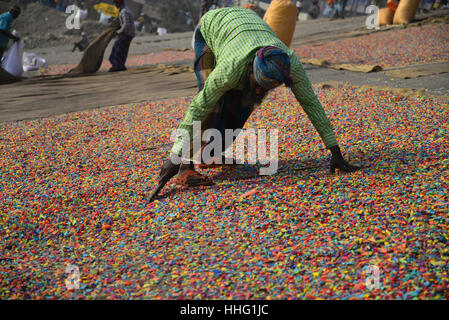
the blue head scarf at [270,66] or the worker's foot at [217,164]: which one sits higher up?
the blue head scarf at [270,66]

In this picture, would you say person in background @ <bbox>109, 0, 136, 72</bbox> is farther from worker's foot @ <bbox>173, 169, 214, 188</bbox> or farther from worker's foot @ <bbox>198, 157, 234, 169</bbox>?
worker's foot @ <bbox>173, 169, 214, 188</bbox>

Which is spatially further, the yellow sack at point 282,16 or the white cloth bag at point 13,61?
the white cloth bag at point 13,61

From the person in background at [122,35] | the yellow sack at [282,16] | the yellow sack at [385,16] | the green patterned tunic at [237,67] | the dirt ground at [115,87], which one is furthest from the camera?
the yellow sack at [385,16]

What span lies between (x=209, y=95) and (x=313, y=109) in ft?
2.18

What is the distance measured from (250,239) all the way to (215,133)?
3.25ft

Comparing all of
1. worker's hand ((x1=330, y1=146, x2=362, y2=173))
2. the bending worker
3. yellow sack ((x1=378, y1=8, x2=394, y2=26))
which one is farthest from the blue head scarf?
yellow sack ((x1=378, y1=8, x2=394, y2=26))

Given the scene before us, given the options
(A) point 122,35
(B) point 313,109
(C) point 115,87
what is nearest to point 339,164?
(B) point 313,109

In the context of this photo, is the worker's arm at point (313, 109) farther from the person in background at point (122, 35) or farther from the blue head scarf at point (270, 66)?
the person in background at point (122, 35)

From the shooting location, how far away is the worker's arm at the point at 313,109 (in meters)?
2.65

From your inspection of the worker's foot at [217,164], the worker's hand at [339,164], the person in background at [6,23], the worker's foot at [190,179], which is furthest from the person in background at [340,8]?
the worker's foot at [190,179]

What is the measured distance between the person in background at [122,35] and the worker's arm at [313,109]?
6.51 meters

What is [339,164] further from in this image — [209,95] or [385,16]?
[385,16]

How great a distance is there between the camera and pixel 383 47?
8531mm

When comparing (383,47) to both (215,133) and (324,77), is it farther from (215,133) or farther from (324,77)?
(215,133)
